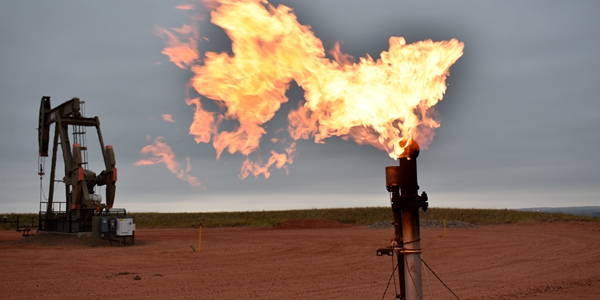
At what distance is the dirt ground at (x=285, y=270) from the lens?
14.7 metres

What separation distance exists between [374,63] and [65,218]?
94.0 ft

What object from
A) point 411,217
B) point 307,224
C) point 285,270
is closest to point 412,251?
point 411,217

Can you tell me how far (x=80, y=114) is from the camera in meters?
35.7

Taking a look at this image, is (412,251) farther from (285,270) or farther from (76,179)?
(76,179)

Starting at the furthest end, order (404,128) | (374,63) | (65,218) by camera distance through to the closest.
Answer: (65,218) → (374,63) → (404,128)

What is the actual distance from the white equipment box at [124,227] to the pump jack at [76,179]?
2.56 metres

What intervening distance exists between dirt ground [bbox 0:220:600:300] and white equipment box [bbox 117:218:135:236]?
0.86m

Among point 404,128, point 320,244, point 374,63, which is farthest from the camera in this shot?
point 320,244

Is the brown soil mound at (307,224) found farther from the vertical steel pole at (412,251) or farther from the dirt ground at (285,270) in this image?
the vertical steel pole at (412,251)

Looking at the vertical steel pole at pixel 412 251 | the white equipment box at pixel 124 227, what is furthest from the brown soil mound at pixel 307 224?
the vertical steel pole at pixel 412 251

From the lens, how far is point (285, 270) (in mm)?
20047

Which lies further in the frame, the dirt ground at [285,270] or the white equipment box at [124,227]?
the white equipment box at [124,227]

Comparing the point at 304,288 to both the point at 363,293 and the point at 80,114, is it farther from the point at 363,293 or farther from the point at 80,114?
the point at 80,114

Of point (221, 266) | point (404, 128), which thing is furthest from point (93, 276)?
point (404, 128)
